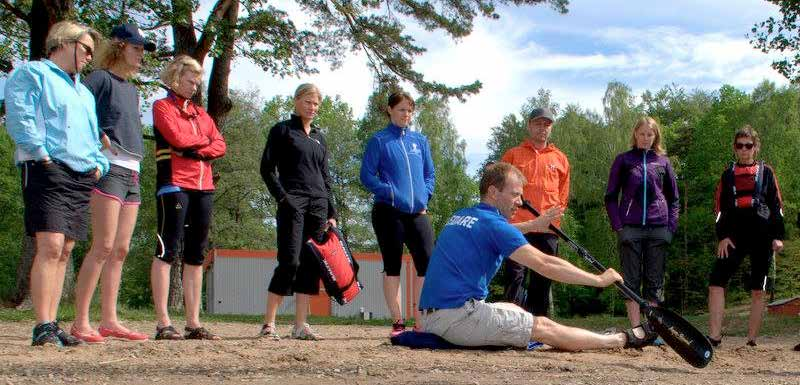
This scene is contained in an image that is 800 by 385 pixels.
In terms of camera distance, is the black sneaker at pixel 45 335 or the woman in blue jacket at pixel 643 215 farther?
the woman in blue jacket at pixel 643 215

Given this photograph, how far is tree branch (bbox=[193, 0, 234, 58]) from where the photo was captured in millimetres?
14086

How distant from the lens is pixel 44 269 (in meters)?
4.88

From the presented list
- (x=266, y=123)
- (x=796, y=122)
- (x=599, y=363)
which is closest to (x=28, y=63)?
(x=599, y=363)

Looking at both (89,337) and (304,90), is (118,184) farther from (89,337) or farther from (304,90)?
(304,90)

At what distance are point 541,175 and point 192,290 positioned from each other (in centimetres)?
300

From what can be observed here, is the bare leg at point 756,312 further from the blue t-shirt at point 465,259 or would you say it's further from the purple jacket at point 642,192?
the blue t-shirt at point 465,259

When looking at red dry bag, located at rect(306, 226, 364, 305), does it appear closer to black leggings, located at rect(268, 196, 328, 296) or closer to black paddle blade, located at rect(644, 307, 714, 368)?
black leggings, located at rect(268, 196, 328, 296)

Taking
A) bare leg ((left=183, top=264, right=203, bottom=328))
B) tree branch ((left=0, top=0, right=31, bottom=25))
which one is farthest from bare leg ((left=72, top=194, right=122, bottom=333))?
tree branch ((left=0, top=0, right=31, bottom=25))

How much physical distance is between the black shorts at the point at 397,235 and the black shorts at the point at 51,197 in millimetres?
2505

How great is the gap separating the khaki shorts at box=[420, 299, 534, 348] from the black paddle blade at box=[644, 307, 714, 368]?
2.83 feet

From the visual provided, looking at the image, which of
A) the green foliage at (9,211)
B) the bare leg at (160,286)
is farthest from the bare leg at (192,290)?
the green foliage at (9,211)

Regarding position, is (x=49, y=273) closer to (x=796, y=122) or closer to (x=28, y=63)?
(x=28, y=63)

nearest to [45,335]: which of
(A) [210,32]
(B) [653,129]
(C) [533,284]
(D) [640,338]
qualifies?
(C) [533,284]

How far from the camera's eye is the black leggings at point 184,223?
580 centimetres
